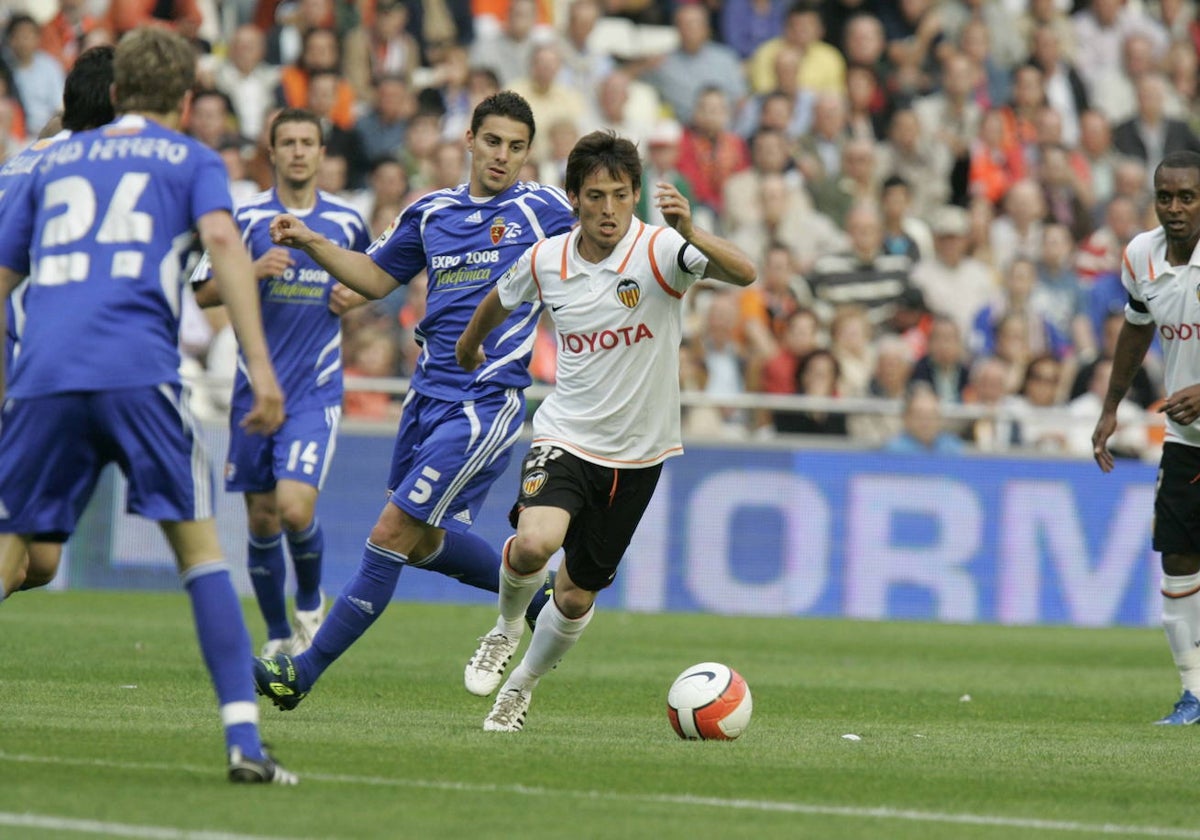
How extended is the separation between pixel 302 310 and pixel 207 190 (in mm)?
5364

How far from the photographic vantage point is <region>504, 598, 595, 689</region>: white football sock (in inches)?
344

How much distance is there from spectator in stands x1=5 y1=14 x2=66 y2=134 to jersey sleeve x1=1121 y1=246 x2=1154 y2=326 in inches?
464

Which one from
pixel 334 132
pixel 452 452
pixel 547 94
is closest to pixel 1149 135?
pixel 547 94

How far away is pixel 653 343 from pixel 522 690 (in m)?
1.64

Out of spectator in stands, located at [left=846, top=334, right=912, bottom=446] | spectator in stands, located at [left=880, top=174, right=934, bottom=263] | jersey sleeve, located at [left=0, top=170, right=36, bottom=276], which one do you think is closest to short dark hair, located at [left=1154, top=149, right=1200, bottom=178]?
jersey sleeve, located at [left=0, top=170, right=36, bottom=276]

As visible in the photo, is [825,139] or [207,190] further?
[825,139]

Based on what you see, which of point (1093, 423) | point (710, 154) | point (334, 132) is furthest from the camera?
point (710, 154)

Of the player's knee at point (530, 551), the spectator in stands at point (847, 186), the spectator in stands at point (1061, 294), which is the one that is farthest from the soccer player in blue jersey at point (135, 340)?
the spectator in stands at point (1061, 294)

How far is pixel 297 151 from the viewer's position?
11.8m

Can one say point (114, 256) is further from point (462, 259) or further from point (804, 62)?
point (804, 62)

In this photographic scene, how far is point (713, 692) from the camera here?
28.1 feet

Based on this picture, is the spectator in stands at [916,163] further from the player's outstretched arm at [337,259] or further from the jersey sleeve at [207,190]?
the jersey sleeve at [207,190]

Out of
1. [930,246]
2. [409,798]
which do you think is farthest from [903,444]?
[409,798]

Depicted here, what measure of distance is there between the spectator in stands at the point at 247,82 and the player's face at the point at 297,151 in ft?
27.1
